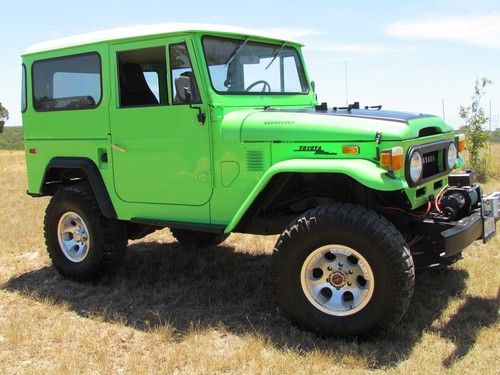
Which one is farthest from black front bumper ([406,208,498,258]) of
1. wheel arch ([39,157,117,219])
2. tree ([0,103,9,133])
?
tree ([0,103,9,133])

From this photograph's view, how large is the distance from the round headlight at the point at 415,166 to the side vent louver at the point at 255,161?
3.49 ft

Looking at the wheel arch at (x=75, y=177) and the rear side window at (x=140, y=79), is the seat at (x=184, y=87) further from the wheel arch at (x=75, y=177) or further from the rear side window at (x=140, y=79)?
the wheel arch at (x=75, y=177)

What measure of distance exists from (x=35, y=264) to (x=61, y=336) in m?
2.29

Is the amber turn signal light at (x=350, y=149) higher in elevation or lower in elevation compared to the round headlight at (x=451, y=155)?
higher

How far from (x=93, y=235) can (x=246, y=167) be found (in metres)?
1.87

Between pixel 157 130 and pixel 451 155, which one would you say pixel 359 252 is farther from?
pixel 157 130

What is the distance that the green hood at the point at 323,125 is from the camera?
377 cm

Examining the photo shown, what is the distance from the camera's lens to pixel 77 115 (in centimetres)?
518

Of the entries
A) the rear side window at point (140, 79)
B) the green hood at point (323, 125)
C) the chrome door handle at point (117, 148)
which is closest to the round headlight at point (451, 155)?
the green hood at point (323, 125)

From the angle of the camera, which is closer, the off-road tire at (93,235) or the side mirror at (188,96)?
the side mirror at (188,96)

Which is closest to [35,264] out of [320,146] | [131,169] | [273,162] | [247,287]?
[131,169]

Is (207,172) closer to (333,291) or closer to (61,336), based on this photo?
(333,291)

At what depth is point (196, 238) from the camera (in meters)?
6.38

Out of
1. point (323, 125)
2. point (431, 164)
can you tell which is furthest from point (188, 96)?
point (431, 164)
